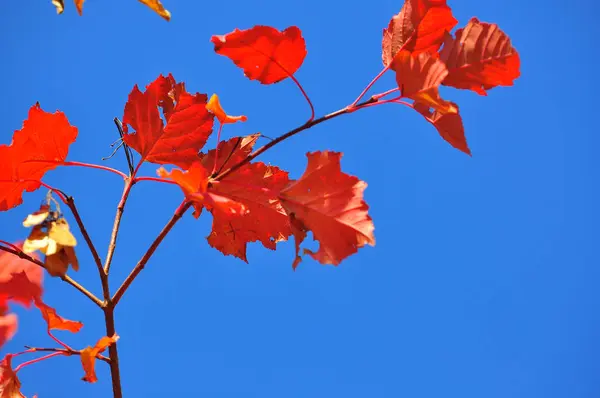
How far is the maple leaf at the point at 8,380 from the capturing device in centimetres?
48

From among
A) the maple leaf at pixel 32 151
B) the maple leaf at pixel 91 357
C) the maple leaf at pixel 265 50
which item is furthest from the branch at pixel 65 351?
the maple leaf at pixel 265 50

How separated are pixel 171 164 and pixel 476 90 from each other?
0.90ft

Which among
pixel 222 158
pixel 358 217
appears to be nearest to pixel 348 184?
pixel 358 217

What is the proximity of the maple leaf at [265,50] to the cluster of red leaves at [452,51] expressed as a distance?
0.08 m

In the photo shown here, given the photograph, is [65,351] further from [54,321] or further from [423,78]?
[423,78]

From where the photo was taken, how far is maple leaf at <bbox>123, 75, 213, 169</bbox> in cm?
52

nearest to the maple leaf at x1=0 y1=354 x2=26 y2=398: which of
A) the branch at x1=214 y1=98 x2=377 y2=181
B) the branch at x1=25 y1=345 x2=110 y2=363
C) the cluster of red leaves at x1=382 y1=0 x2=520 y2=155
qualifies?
the branch at x1=25 y1=345 x2=110 y2=363

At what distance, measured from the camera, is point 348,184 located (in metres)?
0.44

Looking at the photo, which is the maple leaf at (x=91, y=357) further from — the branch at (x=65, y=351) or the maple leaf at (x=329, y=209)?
the maple leaf at (x=329, y=209)

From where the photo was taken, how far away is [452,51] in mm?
445

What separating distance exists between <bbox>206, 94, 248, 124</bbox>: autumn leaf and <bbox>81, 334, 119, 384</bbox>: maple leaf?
193mm

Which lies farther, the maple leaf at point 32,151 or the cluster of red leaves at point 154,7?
the maple leaf at point 32,151

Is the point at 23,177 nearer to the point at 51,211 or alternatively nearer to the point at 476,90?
the point at 51,211

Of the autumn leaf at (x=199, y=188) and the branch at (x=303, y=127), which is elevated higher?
the branch at (x=303, y=127)
